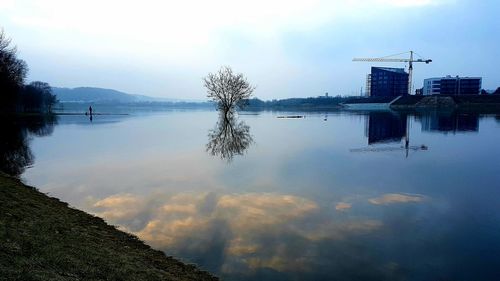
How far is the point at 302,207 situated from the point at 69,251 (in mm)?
8073

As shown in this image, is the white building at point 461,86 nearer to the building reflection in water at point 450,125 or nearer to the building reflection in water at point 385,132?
the building reflection in water at point 450,125

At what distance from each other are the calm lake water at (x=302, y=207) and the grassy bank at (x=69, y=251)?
80 centimetres

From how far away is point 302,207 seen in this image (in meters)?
13.7

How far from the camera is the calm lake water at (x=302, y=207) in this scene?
921 centimetres

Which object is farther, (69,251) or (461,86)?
(461,86)

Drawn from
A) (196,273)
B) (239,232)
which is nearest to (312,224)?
(239,232)

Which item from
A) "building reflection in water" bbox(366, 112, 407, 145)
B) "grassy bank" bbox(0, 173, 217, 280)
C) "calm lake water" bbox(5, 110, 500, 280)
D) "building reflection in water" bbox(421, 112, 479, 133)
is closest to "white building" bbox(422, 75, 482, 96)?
"building reflection in water" bbox(421, 112, 479, 133)

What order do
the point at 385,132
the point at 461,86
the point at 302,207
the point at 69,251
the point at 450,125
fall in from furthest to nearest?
the point at 461,86, the point at 450,125, the point at 385,132, the point at 302,207, the point at 69,251

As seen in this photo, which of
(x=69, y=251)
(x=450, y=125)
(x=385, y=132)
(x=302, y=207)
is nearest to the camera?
(x=69, y=251)

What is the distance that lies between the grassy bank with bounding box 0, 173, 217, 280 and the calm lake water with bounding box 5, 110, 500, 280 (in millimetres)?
802

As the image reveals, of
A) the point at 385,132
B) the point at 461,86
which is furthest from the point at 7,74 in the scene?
the point at 461,86

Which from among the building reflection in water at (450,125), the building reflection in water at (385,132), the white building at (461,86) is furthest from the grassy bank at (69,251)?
the white building at (461,86)

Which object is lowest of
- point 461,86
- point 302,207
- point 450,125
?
point 302,207

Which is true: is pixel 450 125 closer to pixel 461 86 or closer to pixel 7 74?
pixel 7 74
